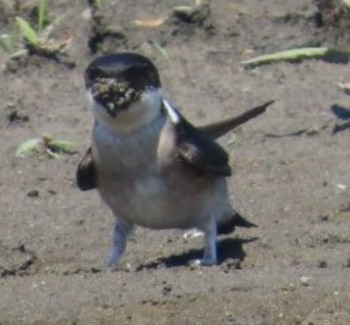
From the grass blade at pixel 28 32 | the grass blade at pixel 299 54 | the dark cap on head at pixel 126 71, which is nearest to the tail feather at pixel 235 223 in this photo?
the dark cap on head at pixel 126 71

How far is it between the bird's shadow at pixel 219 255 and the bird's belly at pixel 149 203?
0.50ft

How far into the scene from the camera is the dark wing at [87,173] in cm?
826

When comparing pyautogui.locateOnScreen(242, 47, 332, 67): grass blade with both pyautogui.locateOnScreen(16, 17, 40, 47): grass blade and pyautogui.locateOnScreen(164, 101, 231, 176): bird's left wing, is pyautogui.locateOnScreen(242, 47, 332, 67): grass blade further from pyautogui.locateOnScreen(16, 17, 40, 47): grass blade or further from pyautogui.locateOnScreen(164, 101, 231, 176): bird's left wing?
pyautogui.locateOnScreen(16, 17, 40, 47): grass blade

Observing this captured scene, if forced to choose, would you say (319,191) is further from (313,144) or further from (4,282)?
(4,282)

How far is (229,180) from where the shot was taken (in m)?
9.59

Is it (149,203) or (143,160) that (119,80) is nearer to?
(143,160)

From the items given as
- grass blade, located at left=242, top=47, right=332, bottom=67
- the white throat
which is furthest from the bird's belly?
grass blade, located at left=242, top=47, right=332, bottom=67

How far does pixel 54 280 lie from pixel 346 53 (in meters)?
2.51

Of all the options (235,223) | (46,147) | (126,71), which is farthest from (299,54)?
(126,71)

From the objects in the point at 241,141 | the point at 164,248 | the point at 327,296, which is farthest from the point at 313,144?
the point at 327,296

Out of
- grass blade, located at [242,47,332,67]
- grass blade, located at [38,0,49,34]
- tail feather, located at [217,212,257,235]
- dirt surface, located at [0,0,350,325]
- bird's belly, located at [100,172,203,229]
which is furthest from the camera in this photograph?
grass blade, located at [38,0,49,34]

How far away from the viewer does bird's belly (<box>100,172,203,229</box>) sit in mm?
8062

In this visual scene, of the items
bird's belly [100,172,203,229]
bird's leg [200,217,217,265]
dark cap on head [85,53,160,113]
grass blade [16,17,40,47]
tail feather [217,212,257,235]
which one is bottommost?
grass blade [16,17,40,47]

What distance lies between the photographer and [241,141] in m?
10.2
